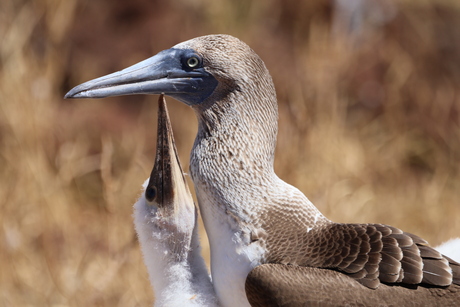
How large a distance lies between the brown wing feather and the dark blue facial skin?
0.62 m

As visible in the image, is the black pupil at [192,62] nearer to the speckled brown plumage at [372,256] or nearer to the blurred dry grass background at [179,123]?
the speckled brown plumage at [372,256]

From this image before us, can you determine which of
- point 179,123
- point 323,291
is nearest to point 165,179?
point 323,291

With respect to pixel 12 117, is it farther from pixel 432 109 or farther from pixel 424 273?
pixel 432 109

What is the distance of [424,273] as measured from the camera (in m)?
2.03

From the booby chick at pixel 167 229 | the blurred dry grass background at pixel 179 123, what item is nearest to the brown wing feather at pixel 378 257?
Answer: the booby chick at pixel 167 229

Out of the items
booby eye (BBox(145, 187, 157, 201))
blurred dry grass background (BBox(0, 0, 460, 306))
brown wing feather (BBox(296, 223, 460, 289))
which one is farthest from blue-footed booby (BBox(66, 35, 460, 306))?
blurred dry grass background (BBox(0, 0, 460, 306))

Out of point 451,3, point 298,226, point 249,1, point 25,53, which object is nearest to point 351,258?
point 298,226

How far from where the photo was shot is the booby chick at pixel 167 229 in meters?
2.25

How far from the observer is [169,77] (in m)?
2.25

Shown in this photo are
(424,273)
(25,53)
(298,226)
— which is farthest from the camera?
(25,53)

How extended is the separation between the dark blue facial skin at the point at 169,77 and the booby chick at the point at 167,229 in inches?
2.5

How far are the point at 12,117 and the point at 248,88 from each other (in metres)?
2.41

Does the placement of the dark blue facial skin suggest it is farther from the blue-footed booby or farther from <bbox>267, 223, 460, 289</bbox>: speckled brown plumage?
<bbox>267, 223, 460, 289</bbox>: speckled brown plumage

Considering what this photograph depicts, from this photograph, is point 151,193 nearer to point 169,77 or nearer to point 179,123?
point 169,77
